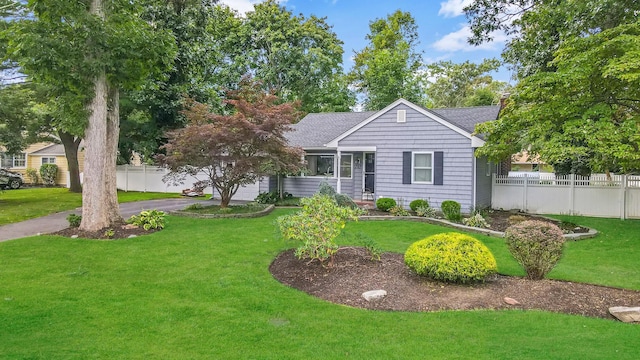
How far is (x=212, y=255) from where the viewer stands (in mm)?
7984

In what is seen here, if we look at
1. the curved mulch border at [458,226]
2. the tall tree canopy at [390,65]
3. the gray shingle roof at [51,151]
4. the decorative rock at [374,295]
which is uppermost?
the tall tree canopy at [390,65]

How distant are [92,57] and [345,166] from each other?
34.1 feet

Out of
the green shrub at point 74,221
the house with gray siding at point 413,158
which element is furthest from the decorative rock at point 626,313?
the green shrub at point 74,221

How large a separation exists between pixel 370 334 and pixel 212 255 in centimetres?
457

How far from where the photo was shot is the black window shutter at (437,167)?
14.0 meters

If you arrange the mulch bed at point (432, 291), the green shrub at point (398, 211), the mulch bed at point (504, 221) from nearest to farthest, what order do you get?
the mulch bed at point (432, 291) < the mulch bed at point (504, 221) < the green shrub at point (398, 211)

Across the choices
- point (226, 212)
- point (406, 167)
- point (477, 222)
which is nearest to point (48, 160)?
point (226, 212)

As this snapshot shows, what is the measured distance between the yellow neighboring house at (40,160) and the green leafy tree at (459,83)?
33340 mm

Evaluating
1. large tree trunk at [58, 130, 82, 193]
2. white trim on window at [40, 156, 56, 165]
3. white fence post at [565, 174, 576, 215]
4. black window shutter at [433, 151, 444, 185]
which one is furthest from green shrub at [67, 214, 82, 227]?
white trim on window at [40, 156, 56, 165]

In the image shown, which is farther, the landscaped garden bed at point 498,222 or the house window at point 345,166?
the house window at point 345,166

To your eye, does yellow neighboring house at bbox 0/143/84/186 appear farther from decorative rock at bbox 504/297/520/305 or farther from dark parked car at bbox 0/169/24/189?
decorative rock at bbox 504/297/520/305

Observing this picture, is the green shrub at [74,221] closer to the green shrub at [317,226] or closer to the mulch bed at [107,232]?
the mulch bed at [107,232]

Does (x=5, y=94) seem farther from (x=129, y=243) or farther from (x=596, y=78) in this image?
(x=596, y=78)

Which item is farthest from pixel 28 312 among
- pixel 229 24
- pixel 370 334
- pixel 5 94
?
pixel 229 24
